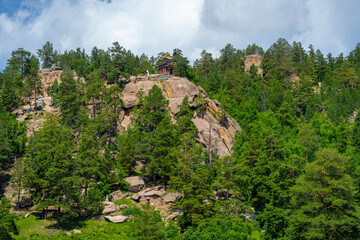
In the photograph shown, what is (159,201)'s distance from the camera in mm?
39312

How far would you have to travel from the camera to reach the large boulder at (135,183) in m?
41.2

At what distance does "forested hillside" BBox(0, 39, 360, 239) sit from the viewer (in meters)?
28.5

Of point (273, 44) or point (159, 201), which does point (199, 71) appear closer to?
point (273, 44)

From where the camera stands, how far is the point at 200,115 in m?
57.8

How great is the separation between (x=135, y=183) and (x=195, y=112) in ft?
70.6

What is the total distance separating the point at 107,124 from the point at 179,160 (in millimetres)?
14329

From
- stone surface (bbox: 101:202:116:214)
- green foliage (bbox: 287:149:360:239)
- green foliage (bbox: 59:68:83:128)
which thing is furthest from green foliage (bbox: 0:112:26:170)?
green foliage (bbox: 287:149:360:239)

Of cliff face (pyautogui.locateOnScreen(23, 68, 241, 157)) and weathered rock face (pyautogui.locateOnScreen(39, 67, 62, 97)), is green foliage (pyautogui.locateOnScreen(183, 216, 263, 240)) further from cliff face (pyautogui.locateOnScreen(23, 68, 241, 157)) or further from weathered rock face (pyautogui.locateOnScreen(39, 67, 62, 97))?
weathered rock face (pyautogui.locateOnScreen(39, 67, 62, 97))

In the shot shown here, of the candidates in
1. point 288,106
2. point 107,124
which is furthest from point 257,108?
point 107,124

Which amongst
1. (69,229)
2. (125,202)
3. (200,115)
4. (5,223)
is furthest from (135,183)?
(200,115)

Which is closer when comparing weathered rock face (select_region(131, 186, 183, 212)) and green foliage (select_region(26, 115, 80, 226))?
green foliage (select_region(26, 115, 80, 226))

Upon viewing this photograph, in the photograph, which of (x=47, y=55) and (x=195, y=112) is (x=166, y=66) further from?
(x=47, y=55)

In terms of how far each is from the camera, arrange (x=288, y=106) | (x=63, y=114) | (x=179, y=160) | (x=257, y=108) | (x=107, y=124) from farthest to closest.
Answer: (x=257, y=108), (x=288, y=106), (x=63, y=114), (x=107, y=124), (x=179, y=160)

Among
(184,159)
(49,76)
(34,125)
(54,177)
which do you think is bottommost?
(54,177)
